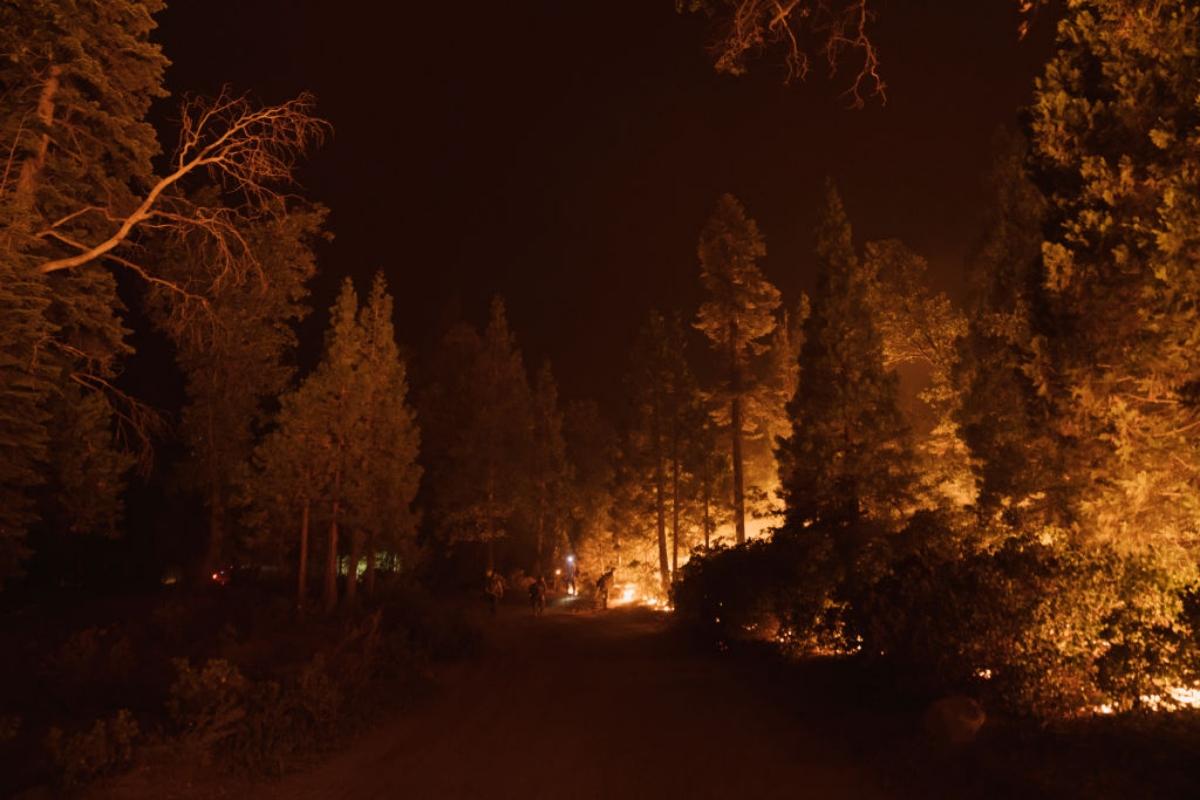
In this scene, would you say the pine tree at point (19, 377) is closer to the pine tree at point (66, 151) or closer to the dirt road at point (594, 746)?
the pine tree at point (66, 151)

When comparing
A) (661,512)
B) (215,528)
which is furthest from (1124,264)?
(661,512)

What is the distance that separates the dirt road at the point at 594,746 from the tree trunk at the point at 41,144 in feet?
30.6

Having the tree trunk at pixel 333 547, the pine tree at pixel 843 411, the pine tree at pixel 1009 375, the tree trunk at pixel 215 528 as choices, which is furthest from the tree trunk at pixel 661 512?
→ the pine tree at pixel 1009 375

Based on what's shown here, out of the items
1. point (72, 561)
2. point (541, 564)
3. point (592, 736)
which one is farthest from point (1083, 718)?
point (541, 564)

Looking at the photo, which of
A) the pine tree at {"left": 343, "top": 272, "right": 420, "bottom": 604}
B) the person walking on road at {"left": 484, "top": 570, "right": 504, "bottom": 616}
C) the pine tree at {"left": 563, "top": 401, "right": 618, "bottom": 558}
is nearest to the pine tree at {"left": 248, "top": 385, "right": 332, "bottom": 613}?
the pine tree at {"left": 343, "top": 272, "right": 420, "bottom": 604}

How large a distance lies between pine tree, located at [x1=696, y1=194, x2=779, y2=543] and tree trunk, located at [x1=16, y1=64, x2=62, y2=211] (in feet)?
87.2

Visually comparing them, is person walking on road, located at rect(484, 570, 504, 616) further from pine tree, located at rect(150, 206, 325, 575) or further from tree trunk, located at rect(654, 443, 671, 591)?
pine tree, located at rect(150, 206, 325, 575)

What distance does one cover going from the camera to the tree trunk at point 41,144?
11.4 metres

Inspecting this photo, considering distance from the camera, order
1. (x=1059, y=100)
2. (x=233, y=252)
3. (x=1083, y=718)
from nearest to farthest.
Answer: (x=1083, y=718) < (x=1059, y=100) < (x=233, y=252)

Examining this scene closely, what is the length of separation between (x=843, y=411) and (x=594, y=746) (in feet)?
41.7

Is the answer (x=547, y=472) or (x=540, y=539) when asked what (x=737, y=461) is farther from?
(x=540, y=539)

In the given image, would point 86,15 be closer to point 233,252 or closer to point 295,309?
point 233,252

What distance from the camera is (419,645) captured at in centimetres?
1781

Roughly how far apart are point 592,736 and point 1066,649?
6.09 metres
